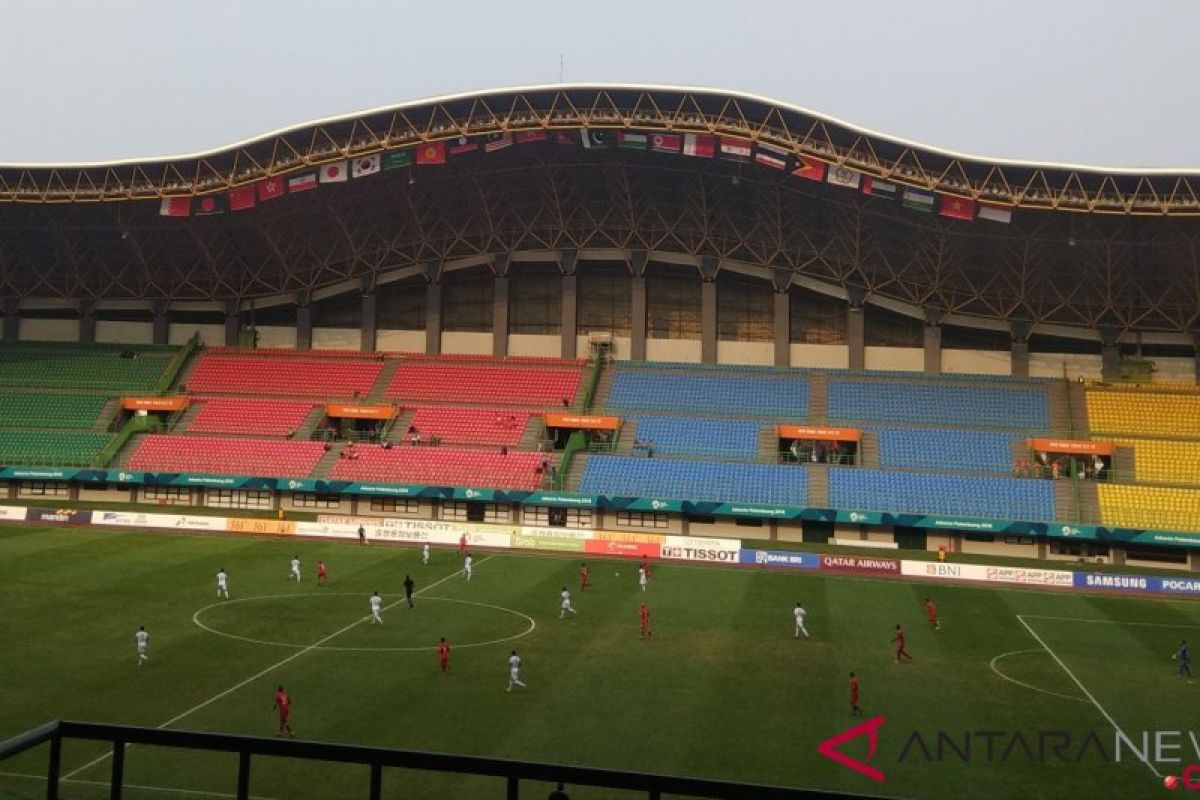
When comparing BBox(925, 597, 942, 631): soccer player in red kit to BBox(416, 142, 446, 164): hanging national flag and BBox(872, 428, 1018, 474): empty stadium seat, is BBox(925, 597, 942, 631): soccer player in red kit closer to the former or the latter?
BBox(872, 428, 1018, 474): empty stadium seat

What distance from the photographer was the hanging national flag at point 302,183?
62.8 metres

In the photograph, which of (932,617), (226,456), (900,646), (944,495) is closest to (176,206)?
(226,456)

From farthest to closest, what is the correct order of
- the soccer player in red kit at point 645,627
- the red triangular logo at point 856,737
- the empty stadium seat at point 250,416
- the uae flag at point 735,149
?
the empty stadium seat at point 250,416, the uae flag at point 735,149, the soccer player in red kit at point 645,627, the red triangular logo at point 856,737

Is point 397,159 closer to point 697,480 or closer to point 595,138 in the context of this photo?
point 595,138

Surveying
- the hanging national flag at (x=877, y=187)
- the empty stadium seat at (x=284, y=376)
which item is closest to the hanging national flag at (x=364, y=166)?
the empty stadium seat at (x=284, y=376)

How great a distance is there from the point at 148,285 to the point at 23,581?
1743 inches

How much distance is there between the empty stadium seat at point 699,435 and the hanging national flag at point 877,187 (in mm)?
16910

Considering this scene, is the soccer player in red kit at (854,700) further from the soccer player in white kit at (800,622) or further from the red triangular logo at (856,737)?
the soccer player in white kit at (800,622)

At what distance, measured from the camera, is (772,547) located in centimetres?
5397

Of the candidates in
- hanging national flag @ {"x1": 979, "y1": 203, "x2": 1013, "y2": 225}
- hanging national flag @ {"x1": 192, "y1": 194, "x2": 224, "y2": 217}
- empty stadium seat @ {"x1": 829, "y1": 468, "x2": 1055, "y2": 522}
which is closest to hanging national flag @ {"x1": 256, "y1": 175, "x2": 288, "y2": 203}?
hanging national flag @ {"x1": 192, "y1": 194, "x2": 224, "y2": 217}

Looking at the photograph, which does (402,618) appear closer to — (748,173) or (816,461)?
(816,461)

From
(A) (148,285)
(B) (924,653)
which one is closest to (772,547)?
(B) (924,653)

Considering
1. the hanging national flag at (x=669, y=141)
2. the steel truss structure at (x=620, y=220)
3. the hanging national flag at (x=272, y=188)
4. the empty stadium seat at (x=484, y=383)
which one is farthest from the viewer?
the empty stadium seat at (x=484, y=383)

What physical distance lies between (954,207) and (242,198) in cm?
4591
